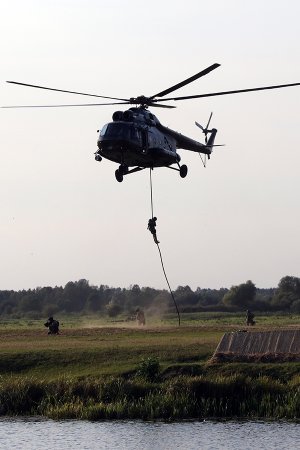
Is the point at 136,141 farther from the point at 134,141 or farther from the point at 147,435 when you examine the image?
the point at 147,435

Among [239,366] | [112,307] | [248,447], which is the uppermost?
[112,307]

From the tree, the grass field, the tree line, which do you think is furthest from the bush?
the tree

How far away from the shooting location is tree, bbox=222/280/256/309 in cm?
12775

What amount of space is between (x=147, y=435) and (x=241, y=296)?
283ft

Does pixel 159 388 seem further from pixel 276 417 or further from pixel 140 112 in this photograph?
pixel 140 112

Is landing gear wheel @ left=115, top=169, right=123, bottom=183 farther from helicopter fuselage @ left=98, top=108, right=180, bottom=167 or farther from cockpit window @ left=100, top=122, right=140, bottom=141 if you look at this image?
cockpit window @ left=100, top=122, right=140, bottom=141

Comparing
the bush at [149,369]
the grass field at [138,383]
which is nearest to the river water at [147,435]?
the grass field at [138,383]

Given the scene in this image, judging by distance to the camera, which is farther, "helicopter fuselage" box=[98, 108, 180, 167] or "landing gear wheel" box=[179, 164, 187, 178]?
"landing gear wheel" box=[179, 164, 187, 178]

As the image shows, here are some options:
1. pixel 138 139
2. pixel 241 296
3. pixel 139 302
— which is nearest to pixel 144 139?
pixel 138 139

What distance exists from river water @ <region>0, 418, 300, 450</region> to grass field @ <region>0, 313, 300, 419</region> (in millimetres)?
911

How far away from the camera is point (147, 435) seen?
143 ft

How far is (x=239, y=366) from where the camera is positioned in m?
49.3

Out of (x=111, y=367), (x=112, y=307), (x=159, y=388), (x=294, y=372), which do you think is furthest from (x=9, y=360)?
(x=112, y=307)

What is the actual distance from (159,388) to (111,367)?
15.2 feet
